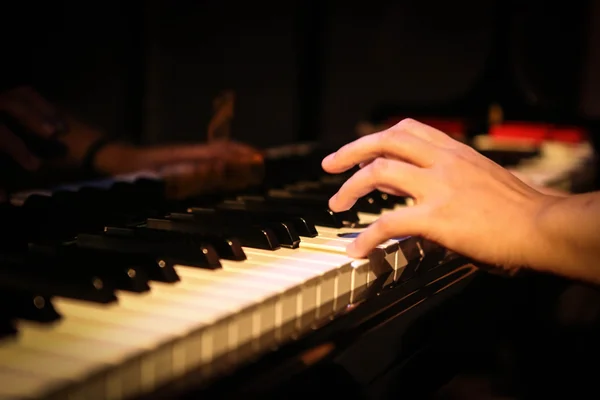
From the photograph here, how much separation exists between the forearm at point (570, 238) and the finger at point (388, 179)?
6.2 inches

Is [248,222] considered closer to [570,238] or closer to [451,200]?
[451,200]

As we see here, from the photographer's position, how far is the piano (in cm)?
51

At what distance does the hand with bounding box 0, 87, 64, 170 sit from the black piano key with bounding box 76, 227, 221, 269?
0.63 m

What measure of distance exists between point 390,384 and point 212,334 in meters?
0.33

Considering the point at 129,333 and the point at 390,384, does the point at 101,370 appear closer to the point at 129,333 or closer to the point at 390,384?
the point at 129,333

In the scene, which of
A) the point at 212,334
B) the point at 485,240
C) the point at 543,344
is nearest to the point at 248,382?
the point at 212,334

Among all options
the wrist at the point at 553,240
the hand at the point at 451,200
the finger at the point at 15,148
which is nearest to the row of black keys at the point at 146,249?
the hand at the point at 451,200

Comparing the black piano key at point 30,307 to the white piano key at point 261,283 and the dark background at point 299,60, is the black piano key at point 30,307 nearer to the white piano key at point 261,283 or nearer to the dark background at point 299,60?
the white piano key at point 261,283

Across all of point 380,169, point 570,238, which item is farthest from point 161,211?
point 570,238

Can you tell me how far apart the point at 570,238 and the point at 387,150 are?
0.27 metres

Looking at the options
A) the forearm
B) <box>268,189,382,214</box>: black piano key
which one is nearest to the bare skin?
the forearm

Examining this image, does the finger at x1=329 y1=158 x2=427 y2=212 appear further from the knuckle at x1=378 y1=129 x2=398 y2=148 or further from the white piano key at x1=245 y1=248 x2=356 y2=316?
the white piano key at x1=245 y1=248 x2=356 y2=316

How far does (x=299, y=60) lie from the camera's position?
3.37 metres

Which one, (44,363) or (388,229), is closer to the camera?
(44,363)
